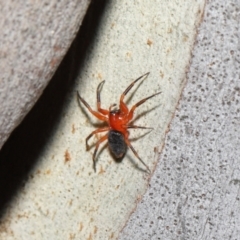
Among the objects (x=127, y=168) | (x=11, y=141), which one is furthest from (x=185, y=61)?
(x=11, y=141)

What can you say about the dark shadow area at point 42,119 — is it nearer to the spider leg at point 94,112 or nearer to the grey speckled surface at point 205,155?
the spider leg at point 94,112

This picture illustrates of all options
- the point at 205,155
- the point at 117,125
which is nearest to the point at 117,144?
the point at 117,125

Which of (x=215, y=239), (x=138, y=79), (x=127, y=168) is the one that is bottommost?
(x=215, y=239)

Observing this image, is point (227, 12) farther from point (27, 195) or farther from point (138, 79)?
point (27, 195)

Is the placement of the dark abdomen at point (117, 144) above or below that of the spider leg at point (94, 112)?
below

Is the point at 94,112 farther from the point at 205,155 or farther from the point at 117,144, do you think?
the point at 205,155

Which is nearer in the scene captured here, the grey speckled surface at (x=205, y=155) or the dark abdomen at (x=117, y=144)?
the grey speckled surface at (x=205, y=155)

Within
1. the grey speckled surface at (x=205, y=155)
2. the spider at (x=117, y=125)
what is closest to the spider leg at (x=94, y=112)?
the spider at (x=117, y=125)
